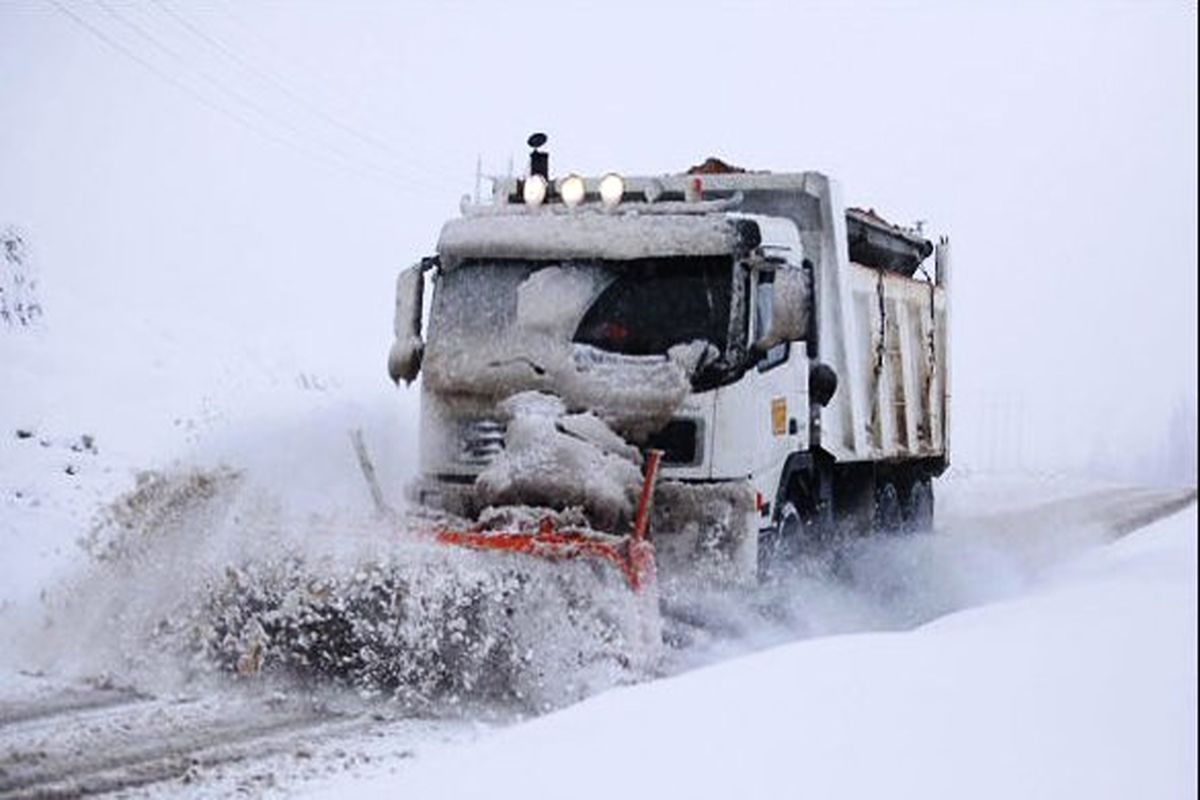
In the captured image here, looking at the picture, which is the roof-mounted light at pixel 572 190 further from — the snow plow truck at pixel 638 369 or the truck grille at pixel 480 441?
the truck grille at pixel 480 441

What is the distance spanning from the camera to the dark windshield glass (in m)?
7.79

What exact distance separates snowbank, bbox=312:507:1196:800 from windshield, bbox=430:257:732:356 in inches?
120

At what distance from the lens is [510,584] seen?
6.37m

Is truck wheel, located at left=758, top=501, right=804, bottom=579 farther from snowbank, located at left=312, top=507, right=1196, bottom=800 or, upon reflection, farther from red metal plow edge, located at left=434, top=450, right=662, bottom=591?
snowbank, located at left=312, top=507, right=1196, bottom=800

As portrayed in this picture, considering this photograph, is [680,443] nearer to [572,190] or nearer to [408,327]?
[572,190]

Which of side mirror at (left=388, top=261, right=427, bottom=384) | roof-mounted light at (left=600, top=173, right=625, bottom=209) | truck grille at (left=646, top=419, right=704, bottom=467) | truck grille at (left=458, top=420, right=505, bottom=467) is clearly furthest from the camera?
side mirror at (left=388, top=261, right=427, bottom=384)

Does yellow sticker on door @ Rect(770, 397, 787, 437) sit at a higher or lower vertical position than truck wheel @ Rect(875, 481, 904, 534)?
higher

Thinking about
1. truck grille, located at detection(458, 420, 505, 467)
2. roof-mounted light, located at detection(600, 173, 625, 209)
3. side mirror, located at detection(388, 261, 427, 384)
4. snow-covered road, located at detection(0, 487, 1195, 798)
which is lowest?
snow-covered road, located at detection(0, 487, 1195, 798)

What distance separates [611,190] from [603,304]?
80cm

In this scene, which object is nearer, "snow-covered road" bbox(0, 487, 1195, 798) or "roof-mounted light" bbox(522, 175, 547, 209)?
"snow-covered road" bbox(0, 487, 1195, 798)

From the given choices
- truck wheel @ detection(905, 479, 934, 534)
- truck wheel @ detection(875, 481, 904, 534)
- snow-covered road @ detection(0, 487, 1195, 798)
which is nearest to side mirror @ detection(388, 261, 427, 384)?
snow-covered road @ detection(0, 487, 1195, 798)

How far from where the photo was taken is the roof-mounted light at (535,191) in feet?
28.6

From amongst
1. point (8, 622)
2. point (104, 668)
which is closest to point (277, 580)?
point (104, 668)

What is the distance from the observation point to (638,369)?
7.72 metres
